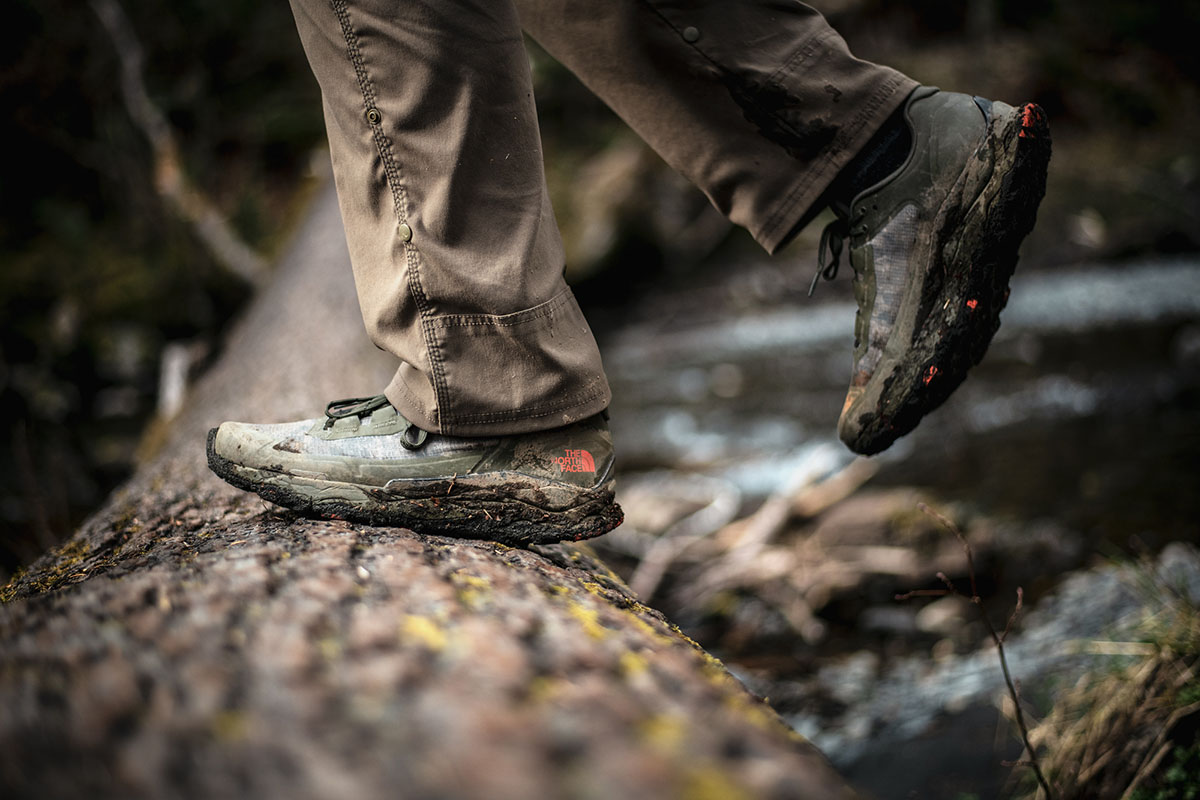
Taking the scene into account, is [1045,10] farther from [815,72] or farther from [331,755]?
[331,755]

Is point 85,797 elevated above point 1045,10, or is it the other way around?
point 85,797

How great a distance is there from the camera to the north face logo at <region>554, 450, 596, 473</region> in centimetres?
129

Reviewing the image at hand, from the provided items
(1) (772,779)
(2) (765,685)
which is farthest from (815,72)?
(2) (765,685)

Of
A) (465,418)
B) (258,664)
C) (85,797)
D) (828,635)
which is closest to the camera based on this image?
(85,797)

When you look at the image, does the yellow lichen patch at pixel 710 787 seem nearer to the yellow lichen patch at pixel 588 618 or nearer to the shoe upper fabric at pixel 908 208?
the yellow lichen patch at pixel 588 618

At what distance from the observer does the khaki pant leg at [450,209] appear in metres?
1.13

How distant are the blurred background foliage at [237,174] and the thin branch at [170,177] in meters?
0.17

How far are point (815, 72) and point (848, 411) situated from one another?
685 millimetres

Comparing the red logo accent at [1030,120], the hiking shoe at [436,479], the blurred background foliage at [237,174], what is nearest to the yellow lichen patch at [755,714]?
the hiking shoe at [436,479]

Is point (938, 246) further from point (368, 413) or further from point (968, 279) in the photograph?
point (368, 413)

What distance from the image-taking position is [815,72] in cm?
140

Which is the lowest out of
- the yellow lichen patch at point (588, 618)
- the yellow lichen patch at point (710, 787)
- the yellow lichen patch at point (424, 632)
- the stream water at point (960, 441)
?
the stream water at point (960, 441)

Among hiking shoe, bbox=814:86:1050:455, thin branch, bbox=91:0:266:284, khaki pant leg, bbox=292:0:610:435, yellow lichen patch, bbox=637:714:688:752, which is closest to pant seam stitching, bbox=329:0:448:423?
khaki pant leg, bbox=292:0:610:435

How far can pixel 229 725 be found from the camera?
0.56 m
